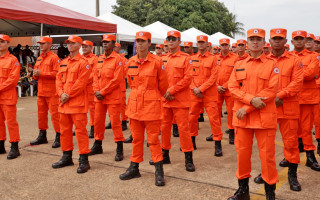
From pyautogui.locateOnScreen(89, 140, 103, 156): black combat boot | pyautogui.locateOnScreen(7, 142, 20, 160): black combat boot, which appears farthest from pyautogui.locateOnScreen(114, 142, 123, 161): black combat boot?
pyautogui.locateOnScreen(7, 142, 20, 160): black combat boot

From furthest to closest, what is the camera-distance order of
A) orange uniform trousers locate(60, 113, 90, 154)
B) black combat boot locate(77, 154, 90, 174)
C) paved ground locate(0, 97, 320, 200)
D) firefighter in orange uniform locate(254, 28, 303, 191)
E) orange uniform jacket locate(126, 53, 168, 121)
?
orange uniform trousers locate(60, 113, 90, 154) < black combat boot locate(77, 154, 90, 174) < orange uniform jacket locate(126, 53, 168, 121) < firefighter in orange uniform locate(254, 28, 303, 191) < paved ground locate(0, 97, 320, 200)

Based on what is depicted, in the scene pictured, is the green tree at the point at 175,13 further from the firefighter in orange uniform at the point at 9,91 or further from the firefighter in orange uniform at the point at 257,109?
the firefighter in orange uniform at the point at 257,109

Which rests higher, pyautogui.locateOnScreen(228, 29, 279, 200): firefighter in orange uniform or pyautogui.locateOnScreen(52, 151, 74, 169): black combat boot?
pyautogui.locateOnScreen(228, 29, 279, 200): firefighter in orange uniform

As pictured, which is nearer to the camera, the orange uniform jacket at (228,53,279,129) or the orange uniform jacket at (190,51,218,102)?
the orange uniform jacket at (228,53,279,129)

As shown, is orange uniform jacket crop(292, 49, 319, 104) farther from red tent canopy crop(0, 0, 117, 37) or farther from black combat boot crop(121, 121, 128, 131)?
red tent canopy crop(0, 0, 117, 37)

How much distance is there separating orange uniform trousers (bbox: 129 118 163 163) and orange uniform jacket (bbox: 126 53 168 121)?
115 mm

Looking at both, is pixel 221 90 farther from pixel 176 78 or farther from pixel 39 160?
pixel 39 160

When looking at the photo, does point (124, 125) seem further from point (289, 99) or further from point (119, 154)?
point (289, 99)

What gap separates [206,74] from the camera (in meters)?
5.79

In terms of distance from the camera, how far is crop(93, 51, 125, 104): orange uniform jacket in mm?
5078

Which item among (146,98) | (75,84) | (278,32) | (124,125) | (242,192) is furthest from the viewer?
(124,125)

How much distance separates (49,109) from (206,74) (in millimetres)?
3164

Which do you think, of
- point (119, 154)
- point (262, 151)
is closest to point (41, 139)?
point (119, 154)

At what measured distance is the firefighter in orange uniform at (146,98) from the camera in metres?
4.01
